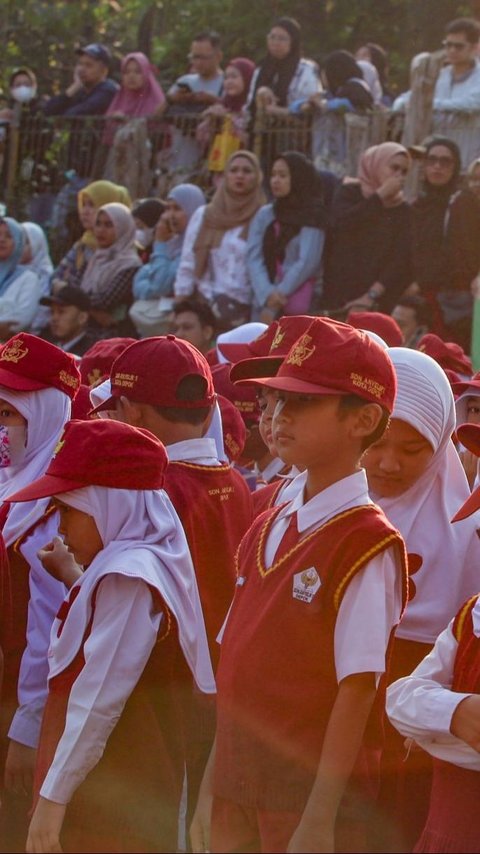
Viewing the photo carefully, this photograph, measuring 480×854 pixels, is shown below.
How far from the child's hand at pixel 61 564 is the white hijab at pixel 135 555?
0.29 metres

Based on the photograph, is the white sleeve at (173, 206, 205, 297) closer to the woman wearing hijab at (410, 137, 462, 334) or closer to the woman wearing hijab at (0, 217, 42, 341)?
the woman wearing hijab at (0, 217, 42, 341)

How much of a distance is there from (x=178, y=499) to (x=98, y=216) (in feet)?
26.5

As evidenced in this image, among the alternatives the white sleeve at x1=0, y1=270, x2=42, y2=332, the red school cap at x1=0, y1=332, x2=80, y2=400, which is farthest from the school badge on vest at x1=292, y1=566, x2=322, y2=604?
the white sleeve at x1=0, y1=270, x2=42, y2=332

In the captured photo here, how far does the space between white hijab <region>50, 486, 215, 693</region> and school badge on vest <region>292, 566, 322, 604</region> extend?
0.49 meters

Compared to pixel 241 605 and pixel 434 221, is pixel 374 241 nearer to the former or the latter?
pixel 434 221

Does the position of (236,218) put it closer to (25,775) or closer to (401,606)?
(25,775)

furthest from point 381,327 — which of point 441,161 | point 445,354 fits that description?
point 441,161

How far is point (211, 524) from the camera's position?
4.57 metres

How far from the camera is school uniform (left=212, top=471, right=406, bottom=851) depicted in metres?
3.35

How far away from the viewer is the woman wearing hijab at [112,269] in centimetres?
1195

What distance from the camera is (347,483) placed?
3.51m

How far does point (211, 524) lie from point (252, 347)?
144 cm

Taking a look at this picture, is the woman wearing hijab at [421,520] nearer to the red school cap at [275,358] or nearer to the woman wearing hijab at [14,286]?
the red school cap at [275,358]

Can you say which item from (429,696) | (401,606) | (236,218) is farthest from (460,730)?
(236,218)
